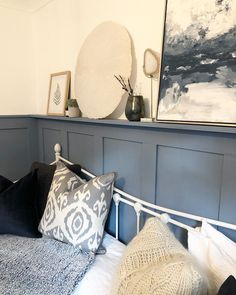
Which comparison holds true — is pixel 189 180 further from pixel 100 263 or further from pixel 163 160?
pixel 100 263

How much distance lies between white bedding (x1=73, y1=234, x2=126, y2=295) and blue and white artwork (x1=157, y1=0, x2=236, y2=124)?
0.73m

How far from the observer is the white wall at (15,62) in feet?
7.14

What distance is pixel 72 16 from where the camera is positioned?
1.87 m

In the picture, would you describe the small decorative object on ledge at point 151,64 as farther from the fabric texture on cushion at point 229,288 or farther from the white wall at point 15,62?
the white wall at point 15,62

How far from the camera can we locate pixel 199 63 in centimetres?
105

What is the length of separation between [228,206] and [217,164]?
16cm

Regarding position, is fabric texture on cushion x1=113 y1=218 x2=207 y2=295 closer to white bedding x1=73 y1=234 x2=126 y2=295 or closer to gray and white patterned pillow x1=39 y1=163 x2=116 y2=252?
white bedding x1=73 y1=234 x2=126 y2=295

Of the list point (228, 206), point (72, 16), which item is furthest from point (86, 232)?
point (72, 16)

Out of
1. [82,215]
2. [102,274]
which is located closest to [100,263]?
[102,274]

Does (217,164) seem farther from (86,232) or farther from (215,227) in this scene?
(86,232)

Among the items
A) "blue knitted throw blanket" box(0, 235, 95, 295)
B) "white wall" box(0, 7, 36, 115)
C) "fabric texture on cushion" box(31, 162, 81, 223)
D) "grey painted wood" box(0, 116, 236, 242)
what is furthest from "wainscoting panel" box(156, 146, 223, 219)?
"white wall" box(0, 7, 36, 115)

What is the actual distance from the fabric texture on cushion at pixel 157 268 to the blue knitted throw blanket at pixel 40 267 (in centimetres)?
27

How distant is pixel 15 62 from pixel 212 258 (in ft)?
6.98

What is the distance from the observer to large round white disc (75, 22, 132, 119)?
1466 millimetres
